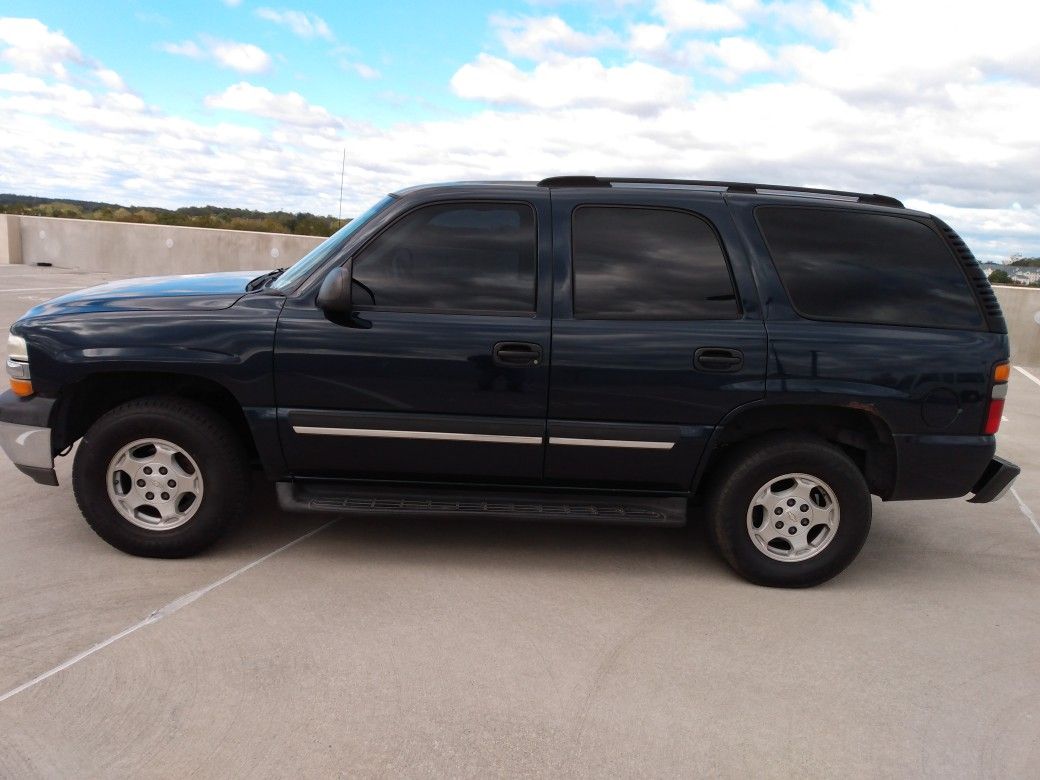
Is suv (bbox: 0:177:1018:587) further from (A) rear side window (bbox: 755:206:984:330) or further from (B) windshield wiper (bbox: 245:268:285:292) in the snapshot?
(B) windshield wiper (bbox: 245:268:285:292)

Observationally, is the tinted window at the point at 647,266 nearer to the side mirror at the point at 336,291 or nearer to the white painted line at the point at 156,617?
the side mirror at the point at 336,291

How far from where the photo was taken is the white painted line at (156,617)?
3198 millimetres

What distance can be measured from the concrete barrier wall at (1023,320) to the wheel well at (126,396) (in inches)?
482

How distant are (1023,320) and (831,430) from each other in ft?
35.5

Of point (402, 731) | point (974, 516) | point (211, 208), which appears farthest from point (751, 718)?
point (211, 208)

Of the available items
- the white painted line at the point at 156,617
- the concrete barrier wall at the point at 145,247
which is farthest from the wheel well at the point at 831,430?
the concrete barrier wall at the point at 145,247

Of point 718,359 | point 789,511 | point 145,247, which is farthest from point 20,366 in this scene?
point 145,247

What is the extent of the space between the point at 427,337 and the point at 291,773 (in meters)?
1.98

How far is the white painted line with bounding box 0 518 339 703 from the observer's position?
10.5ft

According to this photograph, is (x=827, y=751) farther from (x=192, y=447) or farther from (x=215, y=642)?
(x=192, y=447)

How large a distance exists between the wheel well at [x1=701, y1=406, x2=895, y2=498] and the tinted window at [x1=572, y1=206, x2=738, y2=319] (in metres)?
0.54

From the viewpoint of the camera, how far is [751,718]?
10.5ft

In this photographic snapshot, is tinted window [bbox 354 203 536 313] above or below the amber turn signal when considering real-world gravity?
above

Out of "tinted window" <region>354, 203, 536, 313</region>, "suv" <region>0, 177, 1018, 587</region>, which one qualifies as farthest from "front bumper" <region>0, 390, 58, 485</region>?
"tinted window" <region>354, 203, 536, 313</region>
